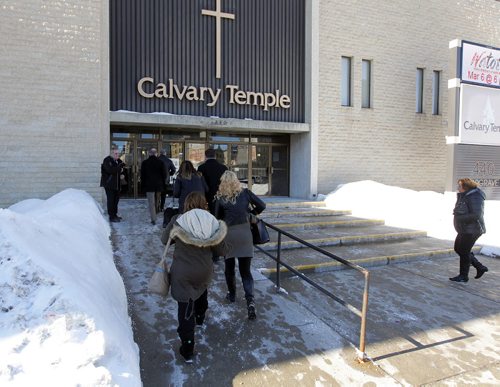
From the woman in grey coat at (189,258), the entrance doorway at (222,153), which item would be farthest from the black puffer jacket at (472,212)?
the entrance doorway at (222,153)

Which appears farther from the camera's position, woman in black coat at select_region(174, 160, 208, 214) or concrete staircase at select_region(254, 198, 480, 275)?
concrete staircase at select_region(254, 198, 480, 275)

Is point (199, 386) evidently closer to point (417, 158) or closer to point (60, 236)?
point (60, 236)

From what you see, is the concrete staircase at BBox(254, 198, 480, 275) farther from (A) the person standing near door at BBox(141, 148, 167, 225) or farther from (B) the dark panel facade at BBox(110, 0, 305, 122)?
(B) the dark panel facade at BBox(110, 0, 305, 122)

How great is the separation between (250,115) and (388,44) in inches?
245

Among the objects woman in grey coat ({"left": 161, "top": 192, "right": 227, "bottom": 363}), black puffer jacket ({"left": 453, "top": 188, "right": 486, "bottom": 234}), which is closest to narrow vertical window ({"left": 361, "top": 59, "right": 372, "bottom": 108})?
black puffer jacket ({"left": 453, "top": 188, "right": 486, "bottom": 234})

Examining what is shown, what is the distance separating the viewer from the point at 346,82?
557 inches

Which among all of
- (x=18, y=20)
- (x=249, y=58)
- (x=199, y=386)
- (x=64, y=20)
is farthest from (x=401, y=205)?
(x=18, y=20)

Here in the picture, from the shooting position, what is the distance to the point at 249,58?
41.7ft

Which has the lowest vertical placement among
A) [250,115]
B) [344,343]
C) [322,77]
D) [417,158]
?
[344,343]

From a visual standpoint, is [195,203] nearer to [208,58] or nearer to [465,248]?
[465,248]

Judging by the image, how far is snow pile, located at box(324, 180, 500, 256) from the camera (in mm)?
9578

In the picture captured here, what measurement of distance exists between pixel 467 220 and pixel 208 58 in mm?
9104

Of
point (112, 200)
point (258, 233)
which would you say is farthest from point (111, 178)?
point (258, 233)

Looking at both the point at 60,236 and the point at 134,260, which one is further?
the point at 134,260
